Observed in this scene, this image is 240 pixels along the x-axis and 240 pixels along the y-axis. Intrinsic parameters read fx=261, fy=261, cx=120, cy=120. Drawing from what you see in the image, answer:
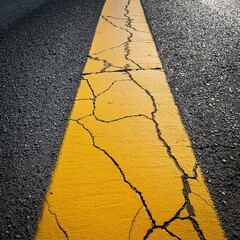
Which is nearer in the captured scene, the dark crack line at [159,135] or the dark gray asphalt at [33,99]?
the dark gray asphalt at [33,99]

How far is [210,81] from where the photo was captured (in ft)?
5.89

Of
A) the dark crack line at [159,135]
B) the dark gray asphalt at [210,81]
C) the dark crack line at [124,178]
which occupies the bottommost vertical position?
the dark crack line at [124,178]

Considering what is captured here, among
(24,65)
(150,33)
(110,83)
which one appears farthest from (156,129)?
(150,33)

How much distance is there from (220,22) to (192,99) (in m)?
1.57

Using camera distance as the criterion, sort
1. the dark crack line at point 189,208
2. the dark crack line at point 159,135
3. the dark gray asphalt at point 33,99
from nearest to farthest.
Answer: the dark crack line at point 189,208 < the dark gray asphalt at point 33,99 < the dark crack line at point 159,135

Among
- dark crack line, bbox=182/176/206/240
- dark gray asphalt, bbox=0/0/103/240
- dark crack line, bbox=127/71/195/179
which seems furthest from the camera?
dark crack line, bbox=127/71/195/179

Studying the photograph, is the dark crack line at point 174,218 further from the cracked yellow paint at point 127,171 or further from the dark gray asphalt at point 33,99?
the dark gray asphalt at point 33,99

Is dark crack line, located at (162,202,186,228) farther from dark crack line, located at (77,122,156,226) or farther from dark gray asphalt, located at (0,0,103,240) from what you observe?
dark gray asphalt, located at (0,0,103,240)

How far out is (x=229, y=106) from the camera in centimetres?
155

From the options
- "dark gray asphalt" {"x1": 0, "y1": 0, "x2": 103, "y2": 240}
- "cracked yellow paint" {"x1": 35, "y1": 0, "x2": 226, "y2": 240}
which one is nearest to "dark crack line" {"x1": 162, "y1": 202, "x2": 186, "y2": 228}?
"cracked yellow paint" {"x1": 35, "y1": 0, "x2": 226, "y2": 240}

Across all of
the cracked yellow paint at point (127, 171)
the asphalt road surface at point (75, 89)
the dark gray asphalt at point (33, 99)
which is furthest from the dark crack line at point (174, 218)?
the dark gray asphalt at point (33, 99)

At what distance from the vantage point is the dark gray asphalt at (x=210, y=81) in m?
1.16

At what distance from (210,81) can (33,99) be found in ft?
3.96

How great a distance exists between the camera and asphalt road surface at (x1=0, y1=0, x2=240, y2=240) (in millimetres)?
1150
